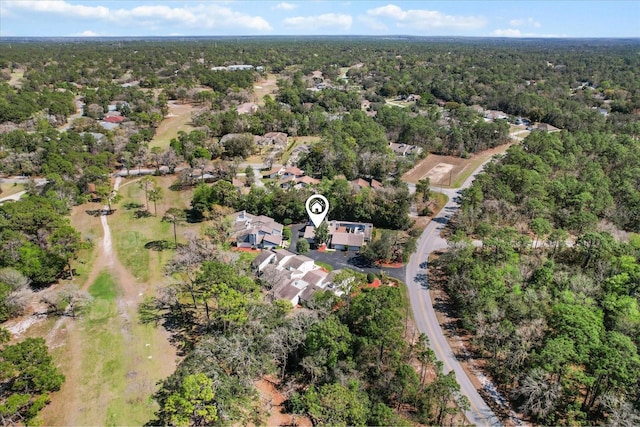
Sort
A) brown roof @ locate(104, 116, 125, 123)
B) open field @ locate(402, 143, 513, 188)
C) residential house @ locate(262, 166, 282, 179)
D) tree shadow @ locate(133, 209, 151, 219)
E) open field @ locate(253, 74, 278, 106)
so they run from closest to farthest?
tree shadow @ locate(133, 209, 151, 219), residential house @ locate(262, 166, 282, 179), open field @ locate(402, 143, 513, 188), brown roof @ locate(104, 116, 125, 123), open field @ locate(253, 74, 278, 106)

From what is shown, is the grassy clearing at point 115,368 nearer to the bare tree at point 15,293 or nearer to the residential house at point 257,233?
the bare tree at point 15,293

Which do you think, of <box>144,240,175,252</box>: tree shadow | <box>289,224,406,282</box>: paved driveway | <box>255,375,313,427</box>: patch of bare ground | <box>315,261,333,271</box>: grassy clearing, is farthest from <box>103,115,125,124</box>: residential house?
<box>255,375,313,427</box>: patch of bare ground

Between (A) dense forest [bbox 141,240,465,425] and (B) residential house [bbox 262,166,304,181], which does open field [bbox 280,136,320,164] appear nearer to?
(B) residential house [bbox 262,166,304,181]

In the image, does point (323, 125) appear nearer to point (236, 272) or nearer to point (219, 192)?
point (219, 192)

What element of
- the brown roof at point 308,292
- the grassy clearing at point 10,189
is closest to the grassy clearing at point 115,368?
the brown roof at point 308,292

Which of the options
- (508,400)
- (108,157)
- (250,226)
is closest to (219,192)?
(250,226)

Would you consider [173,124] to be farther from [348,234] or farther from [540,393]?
[540,393]
